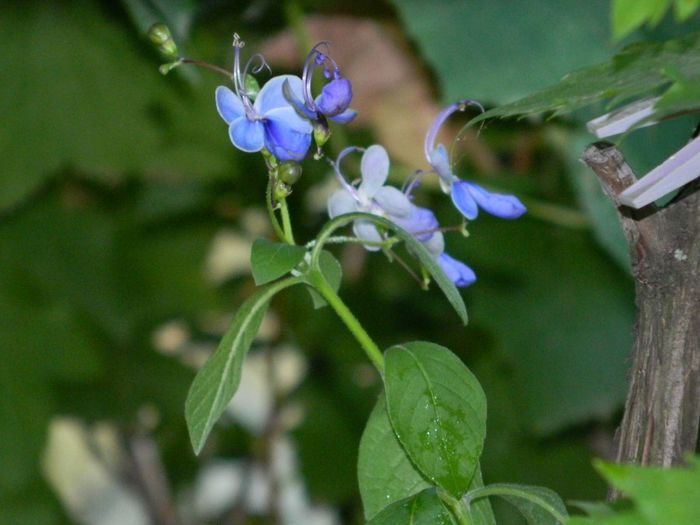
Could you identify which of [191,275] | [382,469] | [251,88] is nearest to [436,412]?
→ [382,469]

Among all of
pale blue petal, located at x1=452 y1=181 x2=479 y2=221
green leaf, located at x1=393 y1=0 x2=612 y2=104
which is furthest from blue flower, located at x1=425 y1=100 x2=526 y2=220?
green leaf, located at x1=393 y1=0 x2=612 y2=104

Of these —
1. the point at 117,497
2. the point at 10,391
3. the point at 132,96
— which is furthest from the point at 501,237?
the point at 117,497

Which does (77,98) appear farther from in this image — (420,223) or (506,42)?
(420,223)

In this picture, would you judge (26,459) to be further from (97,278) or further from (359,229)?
(359,229)

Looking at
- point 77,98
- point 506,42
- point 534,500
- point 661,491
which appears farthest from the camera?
point 77,98

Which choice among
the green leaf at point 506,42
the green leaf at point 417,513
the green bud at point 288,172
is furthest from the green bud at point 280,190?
the green leaf at point 506,42

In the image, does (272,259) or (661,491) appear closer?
(661,491)
